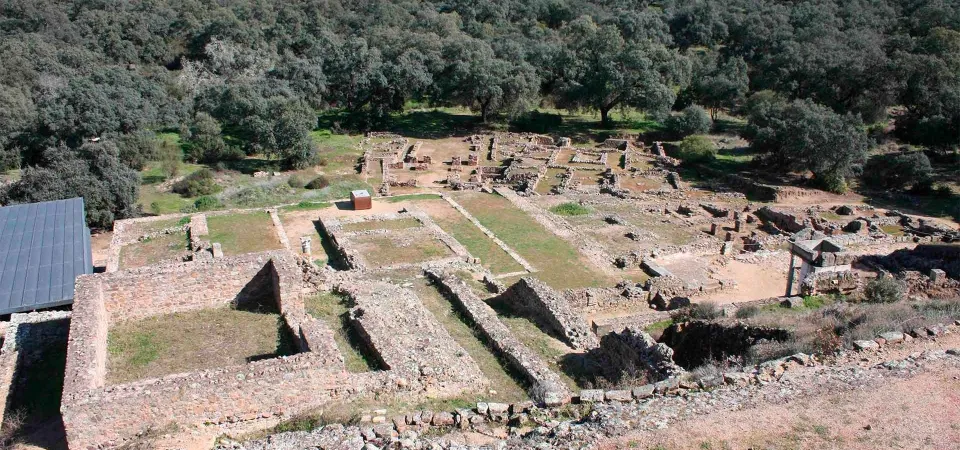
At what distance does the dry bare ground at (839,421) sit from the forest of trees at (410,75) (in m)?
28.5

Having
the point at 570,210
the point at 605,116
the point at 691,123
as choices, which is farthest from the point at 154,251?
the point at 605,116

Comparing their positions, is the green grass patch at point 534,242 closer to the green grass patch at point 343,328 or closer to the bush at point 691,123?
the green grass patch at point 343,328

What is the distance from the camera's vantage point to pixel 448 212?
30.9m

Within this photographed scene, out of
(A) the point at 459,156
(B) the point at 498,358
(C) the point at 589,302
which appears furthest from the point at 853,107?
(B) the point at 498,358

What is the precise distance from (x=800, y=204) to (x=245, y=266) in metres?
30.6

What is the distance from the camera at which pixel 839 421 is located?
10414mm

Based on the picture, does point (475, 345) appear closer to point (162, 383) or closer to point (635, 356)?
point (635, 356)

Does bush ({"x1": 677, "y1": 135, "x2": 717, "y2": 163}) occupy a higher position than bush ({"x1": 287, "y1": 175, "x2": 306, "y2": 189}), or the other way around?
bush ({"x1": 677, "y1": 135, "x2": 717, "y2": 163})

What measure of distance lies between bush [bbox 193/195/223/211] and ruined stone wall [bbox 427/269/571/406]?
16043mm

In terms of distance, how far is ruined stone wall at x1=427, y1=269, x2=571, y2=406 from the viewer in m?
13.0

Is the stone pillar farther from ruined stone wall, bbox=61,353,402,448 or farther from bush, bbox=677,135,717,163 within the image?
bush, bbox=677,135,717,163

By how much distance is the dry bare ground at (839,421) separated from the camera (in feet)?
32.5

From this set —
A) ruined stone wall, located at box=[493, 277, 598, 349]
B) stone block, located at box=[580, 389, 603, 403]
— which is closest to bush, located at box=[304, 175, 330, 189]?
ruined stone wall, located at box=[493, 277, 598, 349]

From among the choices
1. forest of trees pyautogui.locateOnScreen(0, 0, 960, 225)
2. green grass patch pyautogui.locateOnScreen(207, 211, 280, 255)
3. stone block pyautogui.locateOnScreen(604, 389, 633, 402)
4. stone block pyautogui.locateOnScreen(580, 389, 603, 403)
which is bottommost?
green grass patch pyautogui.locateOnScreen(207, 211, 280, 255)
